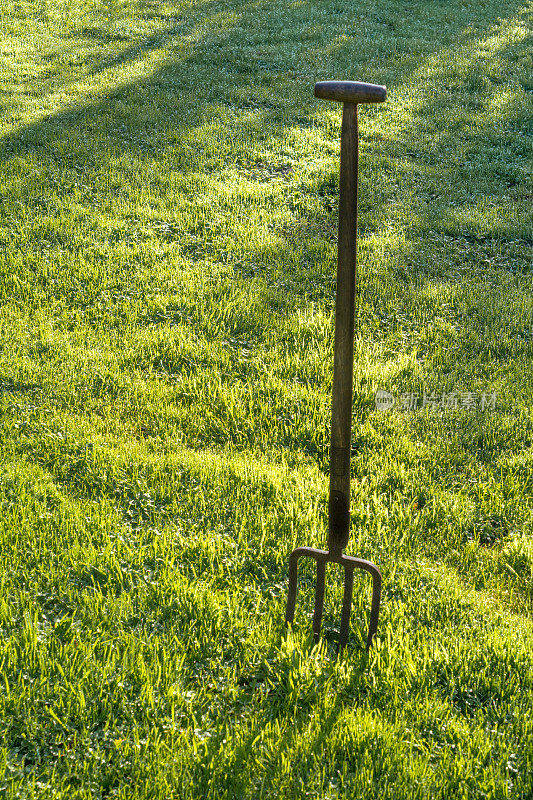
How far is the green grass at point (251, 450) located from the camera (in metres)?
2.55

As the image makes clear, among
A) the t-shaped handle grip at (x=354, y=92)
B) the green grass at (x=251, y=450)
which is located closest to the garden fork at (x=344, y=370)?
the t-shaped handle grip at (x=354, y=92)

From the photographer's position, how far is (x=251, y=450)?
4164 mm

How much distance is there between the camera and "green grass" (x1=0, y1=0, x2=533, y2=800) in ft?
8.38

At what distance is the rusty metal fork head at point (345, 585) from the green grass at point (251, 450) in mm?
105

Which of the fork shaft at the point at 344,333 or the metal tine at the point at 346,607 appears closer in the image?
the fork shaft at the point at 344,333

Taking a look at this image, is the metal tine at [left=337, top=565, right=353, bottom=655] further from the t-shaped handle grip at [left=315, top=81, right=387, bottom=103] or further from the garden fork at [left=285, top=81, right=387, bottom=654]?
the t-shaped handle grip at [left=315, top=81, right=387, bottom=103]

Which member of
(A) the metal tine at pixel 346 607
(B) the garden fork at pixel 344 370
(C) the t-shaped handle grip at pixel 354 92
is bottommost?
(A) the metal tine at pixel 346 607

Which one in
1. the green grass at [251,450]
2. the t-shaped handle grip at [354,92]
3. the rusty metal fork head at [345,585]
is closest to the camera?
the t-shaped handle grip at [354,92]

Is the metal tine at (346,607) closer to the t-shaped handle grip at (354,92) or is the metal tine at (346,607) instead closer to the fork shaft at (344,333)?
the fork shaft at (344,333)

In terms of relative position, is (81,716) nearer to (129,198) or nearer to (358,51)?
(129,198)

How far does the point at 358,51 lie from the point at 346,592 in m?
10.5

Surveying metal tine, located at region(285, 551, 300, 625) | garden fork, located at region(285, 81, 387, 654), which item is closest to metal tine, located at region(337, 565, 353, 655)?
garden fork, located at region(285, 81, 387, 654)

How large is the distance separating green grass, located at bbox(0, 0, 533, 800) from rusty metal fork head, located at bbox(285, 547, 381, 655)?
0.11 metres

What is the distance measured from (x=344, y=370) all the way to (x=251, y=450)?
1615 millimetres
